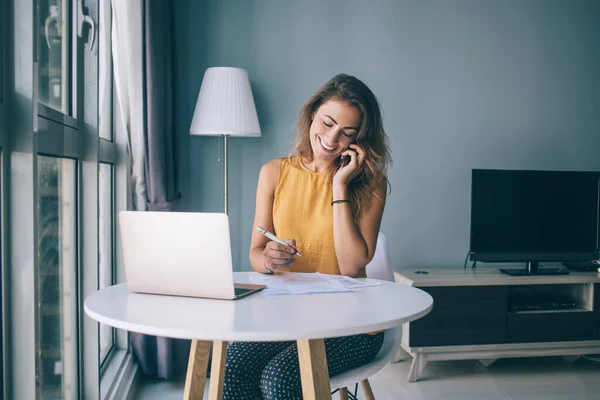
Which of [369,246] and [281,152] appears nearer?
[369,246]

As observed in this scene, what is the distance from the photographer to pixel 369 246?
1711mm

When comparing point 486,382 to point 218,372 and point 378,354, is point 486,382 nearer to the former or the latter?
point 378,354

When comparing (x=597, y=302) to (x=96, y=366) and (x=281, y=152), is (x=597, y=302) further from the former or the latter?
(x=96, y=366)

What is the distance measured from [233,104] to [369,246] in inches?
48.8

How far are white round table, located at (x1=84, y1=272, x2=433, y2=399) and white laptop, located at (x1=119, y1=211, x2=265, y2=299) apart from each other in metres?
0.03

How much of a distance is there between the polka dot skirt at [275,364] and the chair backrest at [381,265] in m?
0.36

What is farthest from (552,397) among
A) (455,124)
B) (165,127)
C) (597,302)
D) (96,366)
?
(165,127)

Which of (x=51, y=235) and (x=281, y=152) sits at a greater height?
(x=281, y=152)

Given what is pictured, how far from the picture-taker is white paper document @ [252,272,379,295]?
1300 mm

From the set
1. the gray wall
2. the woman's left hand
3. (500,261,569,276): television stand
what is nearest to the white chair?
the woman's left hand

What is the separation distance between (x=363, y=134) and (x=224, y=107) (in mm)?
1055

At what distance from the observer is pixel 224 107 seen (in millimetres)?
2645

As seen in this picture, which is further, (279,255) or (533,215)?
(533,215)

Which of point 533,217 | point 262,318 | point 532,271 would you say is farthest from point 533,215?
point 262,318
